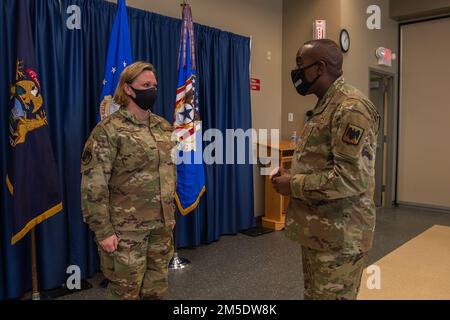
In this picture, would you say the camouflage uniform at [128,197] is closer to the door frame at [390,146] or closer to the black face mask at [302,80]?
the black face mask at [302,80]

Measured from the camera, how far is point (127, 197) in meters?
1.88

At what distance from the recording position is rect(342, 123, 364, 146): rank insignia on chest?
4.66 ft

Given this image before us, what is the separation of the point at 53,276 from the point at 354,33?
14.9 ft

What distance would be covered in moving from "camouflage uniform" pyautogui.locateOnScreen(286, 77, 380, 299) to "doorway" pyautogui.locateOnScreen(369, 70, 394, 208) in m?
4.97

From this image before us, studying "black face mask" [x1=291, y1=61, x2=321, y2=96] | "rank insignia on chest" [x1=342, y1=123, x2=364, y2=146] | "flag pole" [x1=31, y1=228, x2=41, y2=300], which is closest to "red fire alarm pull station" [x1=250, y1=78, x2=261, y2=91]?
"flag pole" [x1=31, y1=228, x2=41, y2=300]

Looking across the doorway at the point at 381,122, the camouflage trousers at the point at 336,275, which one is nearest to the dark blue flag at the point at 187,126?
the camouflage trousers at the point at 336,275

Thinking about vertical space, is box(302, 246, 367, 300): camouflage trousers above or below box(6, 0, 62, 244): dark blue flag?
below

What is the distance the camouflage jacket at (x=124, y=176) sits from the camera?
5.90 feet

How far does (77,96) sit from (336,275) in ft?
7.70

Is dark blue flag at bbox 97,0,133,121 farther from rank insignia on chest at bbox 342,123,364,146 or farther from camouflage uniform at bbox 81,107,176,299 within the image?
rank insignia on chest at bbox 342,123,364,146

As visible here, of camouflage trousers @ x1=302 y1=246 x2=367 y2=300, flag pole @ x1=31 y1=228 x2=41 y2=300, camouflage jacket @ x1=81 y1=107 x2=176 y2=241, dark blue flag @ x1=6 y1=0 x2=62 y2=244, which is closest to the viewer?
camouflage trousers @ x1=302 y1=246 x2=367 y2=300

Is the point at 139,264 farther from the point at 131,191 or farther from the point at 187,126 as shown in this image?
the point at 187,126
